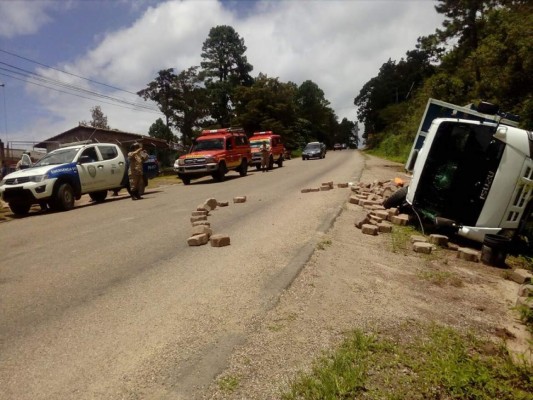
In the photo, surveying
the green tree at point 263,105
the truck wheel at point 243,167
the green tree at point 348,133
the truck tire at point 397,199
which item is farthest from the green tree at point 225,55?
the green tree at point 348,133

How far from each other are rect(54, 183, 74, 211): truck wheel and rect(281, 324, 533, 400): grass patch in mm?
10580

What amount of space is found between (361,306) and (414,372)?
1157 millimetres

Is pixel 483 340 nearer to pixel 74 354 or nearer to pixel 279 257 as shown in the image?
pixel 279 257

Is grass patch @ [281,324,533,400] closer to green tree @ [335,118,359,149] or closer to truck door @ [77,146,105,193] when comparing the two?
truck door @ [77,146,105,193]

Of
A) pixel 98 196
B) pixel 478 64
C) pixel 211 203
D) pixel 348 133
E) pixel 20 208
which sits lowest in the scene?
pixel 348 133

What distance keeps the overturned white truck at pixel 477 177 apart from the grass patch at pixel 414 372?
12.3ft

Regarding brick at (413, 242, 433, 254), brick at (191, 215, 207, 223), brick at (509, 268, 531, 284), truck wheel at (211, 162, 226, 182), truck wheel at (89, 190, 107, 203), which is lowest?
truck wheel at (89, 190, 107, 203)

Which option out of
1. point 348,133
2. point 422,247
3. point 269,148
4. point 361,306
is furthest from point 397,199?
point 348,133

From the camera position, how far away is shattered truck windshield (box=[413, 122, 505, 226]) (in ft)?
21.2

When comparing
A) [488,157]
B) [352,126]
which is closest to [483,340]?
[488,157]

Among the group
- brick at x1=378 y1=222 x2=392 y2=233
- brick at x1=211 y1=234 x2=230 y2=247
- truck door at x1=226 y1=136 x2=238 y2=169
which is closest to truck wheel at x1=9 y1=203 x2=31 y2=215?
brick at x1=211 y1=234 x2=230 y2=247

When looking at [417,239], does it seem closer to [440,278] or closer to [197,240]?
[440,278]

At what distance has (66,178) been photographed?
11672 millimetres

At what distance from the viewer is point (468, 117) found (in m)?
7.48
